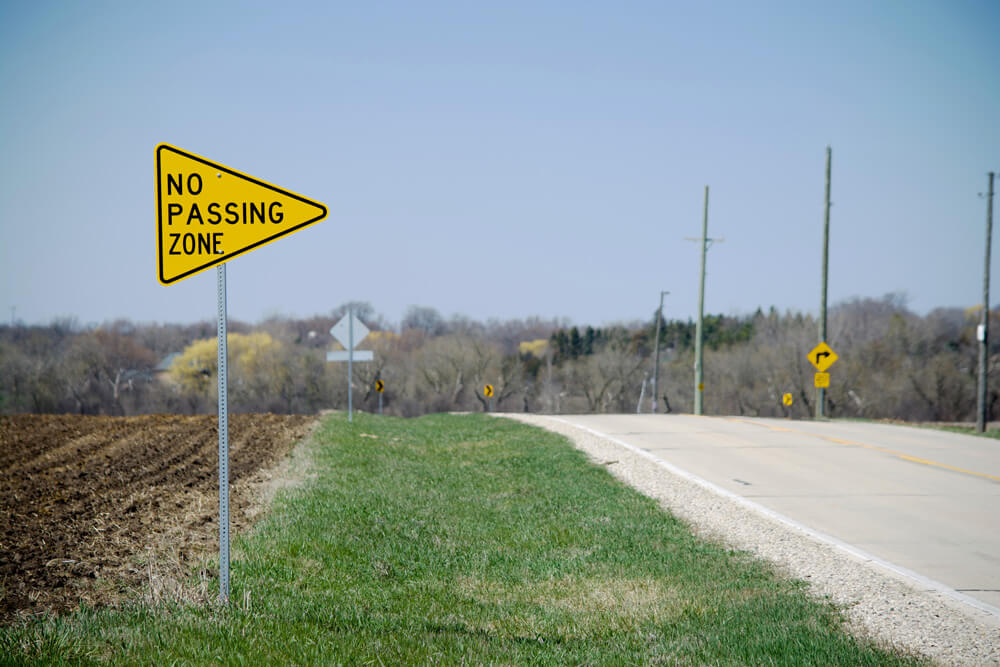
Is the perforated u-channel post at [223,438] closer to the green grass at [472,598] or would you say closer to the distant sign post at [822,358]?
the green grass at [472,598]

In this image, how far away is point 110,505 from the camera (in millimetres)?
10305

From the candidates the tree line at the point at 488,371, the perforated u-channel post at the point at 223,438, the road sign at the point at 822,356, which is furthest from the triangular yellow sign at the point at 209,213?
the tree line at the point at 488,371

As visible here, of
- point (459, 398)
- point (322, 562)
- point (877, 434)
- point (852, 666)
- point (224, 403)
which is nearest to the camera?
point (852, 666)

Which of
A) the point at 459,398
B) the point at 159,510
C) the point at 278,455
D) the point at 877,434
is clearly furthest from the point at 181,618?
the point at 459,398

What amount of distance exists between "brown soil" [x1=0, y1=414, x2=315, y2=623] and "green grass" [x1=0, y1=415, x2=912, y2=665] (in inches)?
25.3

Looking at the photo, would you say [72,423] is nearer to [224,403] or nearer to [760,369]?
[224,403]

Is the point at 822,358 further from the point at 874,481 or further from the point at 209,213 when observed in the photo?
the point at 209,213

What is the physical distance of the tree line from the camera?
70438 mm

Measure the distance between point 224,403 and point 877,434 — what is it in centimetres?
1931

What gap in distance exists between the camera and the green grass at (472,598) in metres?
5.16

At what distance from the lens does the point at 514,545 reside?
891cm

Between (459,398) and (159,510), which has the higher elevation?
(159,510)

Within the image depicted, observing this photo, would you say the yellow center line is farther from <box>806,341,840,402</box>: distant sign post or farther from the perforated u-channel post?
the perforated u-channel post

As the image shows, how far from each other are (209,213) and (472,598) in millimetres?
3697
